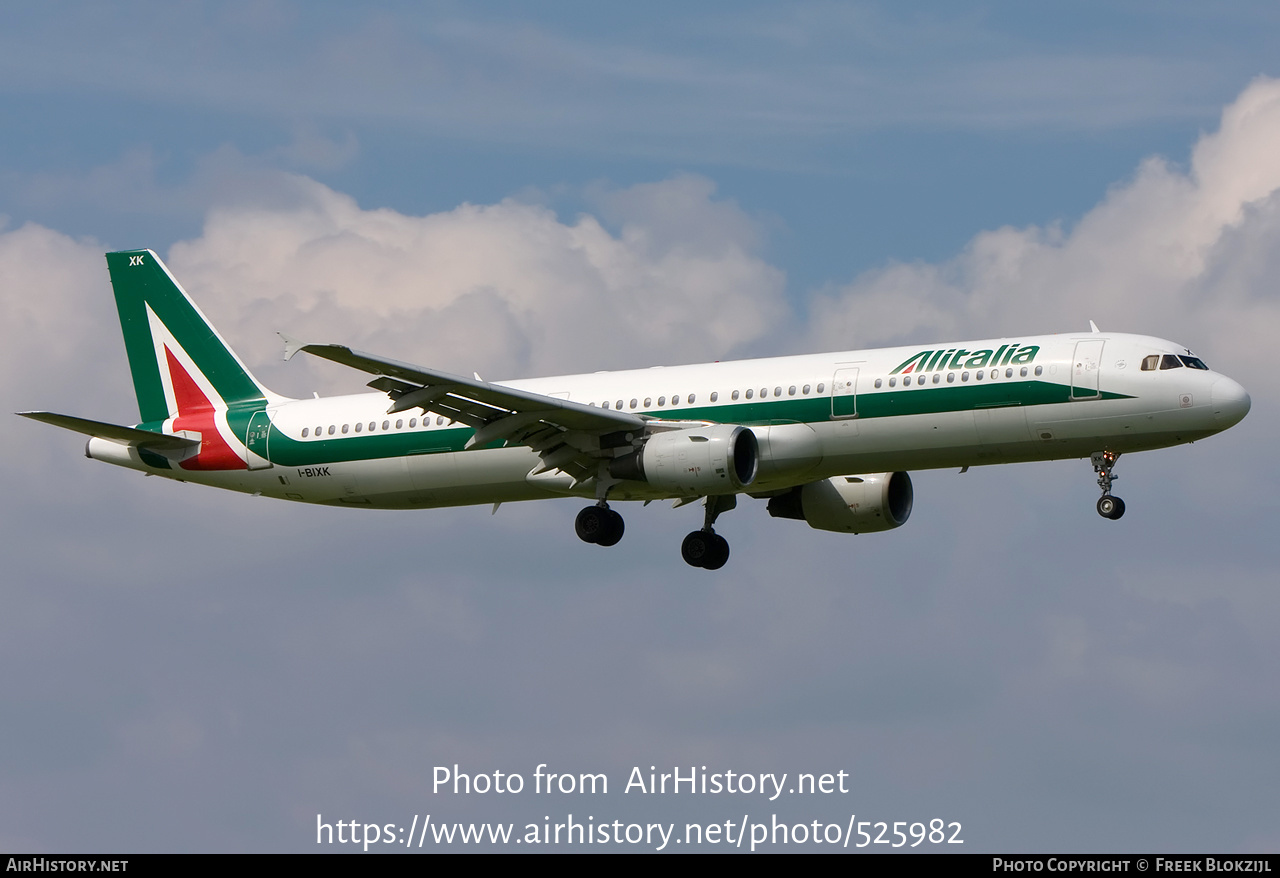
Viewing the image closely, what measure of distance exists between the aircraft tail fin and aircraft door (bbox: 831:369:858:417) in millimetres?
18777

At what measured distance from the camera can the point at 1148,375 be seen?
48.1 meters

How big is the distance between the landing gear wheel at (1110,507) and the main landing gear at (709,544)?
11.6m

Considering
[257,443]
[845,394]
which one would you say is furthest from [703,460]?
[257,443]

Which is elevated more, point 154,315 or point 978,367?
point 154,315

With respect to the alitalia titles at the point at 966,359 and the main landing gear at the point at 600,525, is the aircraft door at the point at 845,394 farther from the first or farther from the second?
the main landing gear at the point at 600,525

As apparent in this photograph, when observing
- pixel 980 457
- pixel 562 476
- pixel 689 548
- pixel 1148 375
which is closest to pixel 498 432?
pixel 562 476

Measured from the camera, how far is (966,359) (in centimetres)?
4931

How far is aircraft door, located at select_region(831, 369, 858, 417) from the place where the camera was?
49.7 meters

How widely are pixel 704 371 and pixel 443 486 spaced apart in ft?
27.3

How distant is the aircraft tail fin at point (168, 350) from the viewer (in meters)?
59.8

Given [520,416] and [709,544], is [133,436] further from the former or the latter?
[709,544]

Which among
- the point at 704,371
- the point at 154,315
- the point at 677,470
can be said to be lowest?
the point at 677,470

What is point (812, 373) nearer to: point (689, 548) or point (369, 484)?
point (689, 548)

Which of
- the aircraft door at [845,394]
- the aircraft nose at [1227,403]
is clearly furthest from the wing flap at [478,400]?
the aircraft nose at [1227,403]
